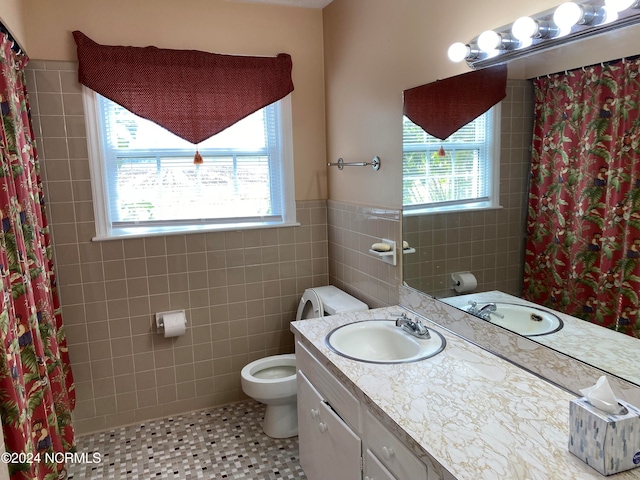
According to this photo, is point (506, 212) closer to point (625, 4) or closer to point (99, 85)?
point (625, 4)

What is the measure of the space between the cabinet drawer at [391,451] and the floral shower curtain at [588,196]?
27.6 inches

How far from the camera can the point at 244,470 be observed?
8.28ft

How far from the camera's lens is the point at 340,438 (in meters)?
1.82

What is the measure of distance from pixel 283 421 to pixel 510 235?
1.76 meters

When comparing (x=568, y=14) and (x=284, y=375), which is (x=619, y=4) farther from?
(x=284, y=375)

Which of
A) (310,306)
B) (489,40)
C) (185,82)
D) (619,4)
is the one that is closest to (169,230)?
(185,82)

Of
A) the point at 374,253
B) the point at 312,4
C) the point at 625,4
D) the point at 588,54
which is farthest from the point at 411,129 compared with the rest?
the point at 312,4

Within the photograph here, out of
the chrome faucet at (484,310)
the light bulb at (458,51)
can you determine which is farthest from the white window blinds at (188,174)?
the chrome faucet at (484,310)

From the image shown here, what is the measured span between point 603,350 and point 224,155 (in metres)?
2.35

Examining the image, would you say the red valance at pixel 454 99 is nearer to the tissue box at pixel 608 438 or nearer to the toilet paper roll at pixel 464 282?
the toilet paper roll at pixel 464 282

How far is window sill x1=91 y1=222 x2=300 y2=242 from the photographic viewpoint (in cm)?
282

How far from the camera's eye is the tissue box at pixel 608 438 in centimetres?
112

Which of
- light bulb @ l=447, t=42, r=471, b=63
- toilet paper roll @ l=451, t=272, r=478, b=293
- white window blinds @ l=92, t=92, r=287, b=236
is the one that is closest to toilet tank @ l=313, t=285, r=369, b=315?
white window blinds @ l=92, t=92, r=287, b=236

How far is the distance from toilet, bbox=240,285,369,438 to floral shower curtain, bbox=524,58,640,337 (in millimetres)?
1243
